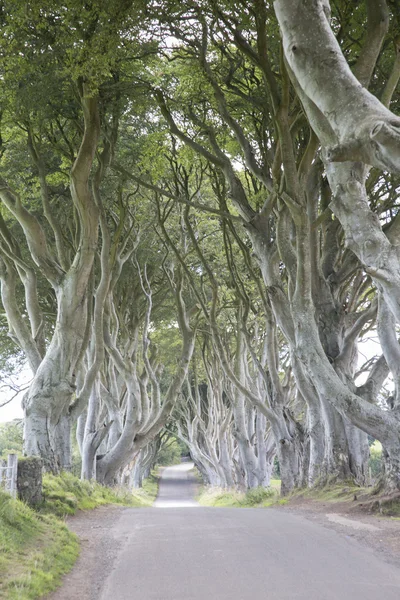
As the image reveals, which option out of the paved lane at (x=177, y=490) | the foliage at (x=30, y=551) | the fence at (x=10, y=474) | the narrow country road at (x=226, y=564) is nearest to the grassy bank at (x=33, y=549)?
the foliage at (x=30, y=551)

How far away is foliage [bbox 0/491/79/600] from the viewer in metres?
5.41

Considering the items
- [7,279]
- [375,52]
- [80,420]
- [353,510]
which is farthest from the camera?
[80,420]

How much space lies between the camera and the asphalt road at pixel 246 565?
17.7ft

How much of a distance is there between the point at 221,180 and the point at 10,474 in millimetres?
10614

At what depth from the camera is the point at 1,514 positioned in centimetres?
729

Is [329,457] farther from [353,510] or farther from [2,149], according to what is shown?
[2,149]

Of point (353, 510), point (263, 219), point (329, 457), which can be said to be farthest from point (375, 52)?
point (329, 457)

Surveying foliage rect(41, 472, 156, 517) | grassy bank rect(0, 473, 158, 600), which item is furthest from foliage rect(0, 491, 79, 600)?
foliage rect(41, 472, 156, 517)

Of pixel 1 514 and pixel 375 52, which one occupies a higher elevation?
pixel 375 52

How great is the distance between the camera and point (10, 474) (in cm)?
935

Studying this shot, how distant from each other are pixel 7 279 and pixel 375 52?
36.3ft

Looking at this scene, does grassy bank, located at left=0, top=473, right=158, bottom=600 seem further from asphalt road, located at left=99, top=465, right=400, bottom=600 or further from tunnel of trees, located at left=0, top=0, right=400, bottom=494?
tunnel of trees, located at left=0, top=0, right=400, bottom=494

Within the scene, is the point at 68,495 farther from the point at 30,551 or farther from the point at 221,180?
the point at 221,180

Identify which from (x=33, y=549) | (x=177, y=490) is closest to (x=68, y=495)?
(x=33, y=549)
